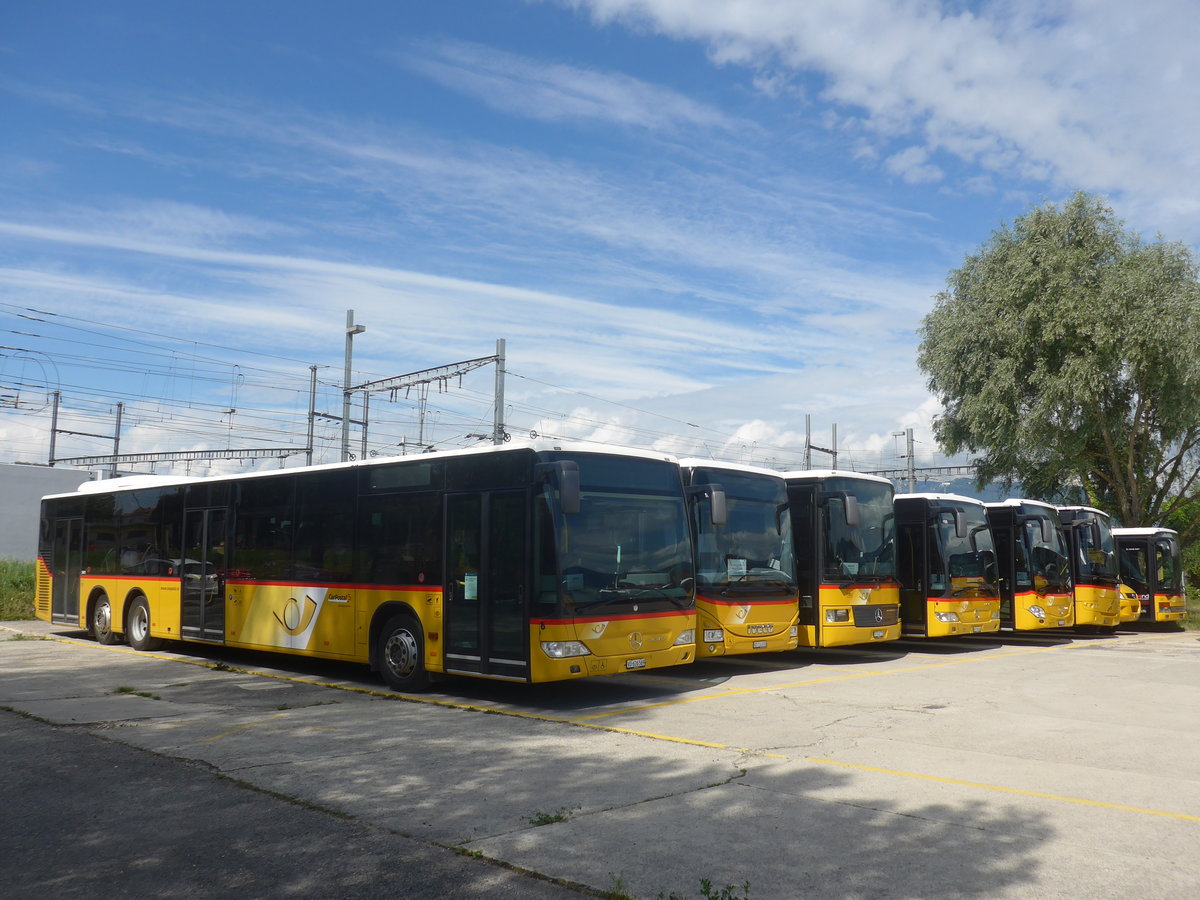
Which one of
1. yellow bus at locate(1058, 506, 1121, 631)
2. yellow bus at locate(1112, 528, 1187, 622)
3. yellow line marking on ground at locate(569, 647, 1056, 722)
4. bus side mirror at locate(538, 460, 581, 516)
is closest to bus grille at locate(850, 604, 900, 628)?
yellow line marking on ground at locate(569, 647, 1056, 722)

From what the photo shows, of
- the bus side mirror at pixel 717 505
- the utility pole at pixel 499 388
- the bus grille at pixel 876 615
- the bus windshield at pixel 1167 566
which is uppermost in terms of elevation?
the utility pole at pixel 499 388

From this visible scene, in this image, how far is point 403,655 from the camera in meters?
12.3

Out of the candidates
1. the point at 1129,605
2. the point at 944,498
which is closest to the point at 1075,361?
the point at 1129,605

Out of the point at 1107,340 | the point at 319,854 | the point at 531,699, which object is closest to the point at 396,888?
the point at 319,854

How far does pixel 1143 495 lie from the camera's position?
3272 cm

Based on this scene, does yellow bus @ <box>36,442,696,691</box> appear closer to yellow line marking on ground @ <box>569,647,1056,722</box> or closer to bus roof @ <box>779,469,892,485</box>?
yellow line marking on ground @ <box>569,647,1056,722</box>

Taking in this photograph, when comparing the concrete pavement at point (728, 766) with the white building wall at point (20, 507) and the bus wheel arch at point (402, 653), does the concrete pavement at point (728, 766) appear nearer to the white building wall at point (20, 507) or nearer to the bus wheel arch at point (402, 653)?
the bus wheel arch at point (402, 653)

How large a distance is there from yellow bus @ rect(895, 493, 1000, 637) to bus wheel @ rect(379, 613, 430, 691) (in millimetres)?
9133

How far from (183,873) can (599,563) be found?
19.9ft

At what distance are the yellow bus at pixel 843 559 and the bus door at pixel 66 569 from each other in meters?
13.4

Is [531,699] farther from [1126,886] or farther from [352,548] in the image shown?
[1126,886]

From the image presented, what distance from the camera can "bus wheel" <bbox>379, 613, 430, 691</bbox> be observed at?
12.0 meters

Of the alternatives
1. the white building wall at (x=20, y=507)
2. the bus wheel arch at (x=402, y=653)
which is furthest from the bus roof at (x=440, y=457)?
the white building wall at (x=20, y=507)

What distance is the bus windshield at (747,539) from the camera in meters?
13.7
